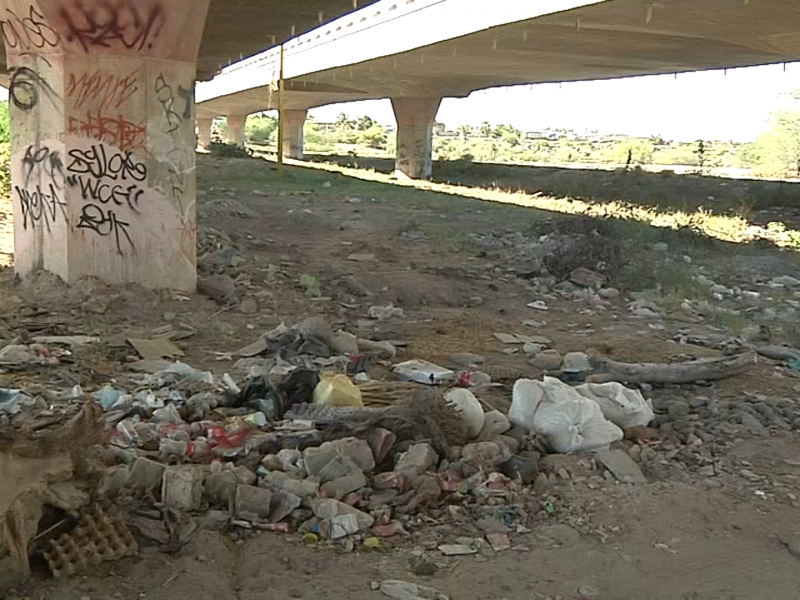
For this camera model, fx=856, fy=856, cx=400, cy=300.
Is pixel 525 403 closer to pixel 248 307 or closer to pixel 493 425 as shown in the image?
pixel 493 425

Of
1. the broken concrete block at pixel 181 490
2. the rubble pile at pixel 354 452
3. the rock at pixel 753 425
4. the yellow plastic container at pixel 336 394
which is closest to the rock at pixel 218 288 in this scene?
the rubble pile at pixel 354 452

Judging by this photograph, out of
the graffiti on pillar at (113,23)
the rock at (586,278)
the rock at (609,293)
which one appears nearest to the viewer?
the graffiti on pillar at (113,23)

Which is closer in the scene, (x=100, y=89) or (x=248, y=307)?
(x=100, y=89)

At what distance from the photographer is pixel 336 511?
4180 mm

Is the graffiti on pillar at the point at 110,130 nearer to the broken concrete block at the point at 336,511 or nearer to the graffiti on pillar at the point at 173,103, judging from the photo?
the graffiti on pillar at the point at 173,103

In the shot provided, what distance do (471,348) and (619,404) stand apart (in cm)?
239

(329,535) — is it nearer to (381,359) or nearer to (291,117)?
(381,359)

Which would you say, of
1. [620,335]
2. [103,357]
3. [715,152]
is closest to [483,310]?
[620,335]

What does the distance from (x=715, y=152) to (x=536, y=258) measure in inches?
2119

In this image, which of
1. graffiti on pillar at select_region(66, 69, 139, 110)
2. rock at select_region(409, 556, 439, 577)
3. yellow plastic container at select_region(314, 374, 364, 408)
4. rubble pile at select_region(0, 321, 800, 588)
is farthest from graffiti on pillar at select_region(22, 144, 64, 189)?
rock at select_region(409, 556, 439, 577)

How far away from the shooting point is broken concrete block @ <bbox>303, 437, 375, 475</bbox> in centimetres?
454

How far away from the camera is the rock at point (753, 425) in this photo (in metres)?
5.62

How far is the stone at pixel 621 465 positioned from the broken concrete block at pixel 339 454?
135 cm

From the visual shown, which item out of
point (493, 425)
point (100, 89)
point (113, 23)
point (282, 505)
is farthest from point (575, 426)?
point (113, 23)
